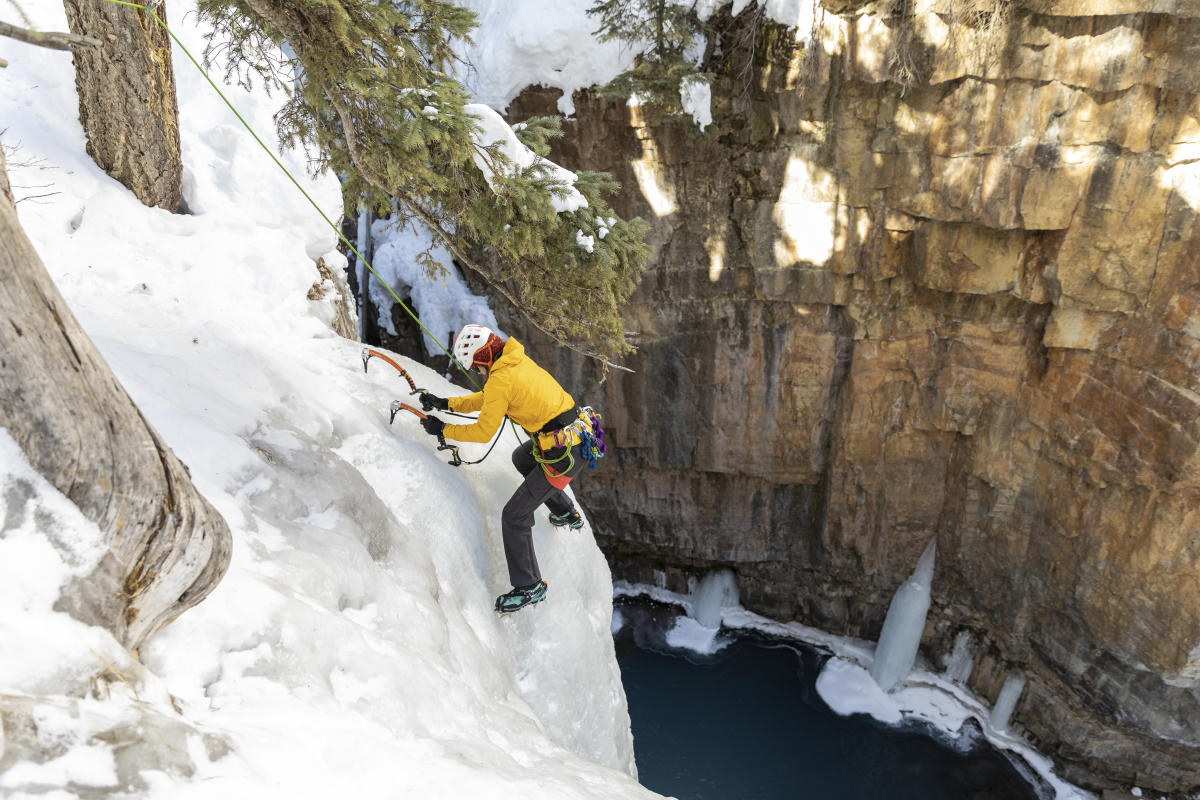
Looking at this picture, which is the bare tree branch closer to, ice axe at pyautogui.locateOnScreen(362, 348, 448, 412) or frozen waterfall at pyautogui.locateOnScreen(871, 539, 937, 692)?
ice axe at pyautogui.locateOnScreen(362, 348, 448, 412)

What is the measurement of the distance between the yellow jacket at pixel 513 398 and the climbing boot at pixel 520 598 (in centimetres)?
93

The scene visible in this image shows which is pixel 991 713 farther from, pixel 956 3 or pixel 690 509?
pixel 956 3

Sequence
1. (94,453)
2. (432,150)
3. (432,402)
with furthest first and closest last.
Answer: (432,402), (432,150), (94,453)

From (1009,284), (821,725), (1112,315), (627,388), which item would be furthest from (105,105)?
(821,725)

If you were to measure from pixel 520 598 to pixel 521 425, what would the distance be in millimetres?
1014

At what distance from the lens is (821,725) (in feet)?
35.5

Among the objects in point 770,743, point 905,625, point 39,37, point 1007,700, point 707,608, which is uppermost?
point 39,37

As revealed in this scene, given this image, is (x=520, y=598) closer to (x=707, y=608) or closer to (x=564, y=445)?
(x=564, y=445)

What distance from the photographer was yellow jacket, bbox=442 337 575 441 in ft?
13.4

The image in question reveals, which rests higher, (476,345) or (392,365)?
(476,345)

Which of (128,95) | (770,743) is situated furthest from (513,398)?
(770,743)

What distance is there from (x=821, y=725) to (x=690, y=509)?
3.82m

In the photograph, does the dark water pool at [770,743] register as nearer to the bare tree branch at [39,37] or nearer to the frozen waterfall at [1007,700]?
the frozen waterfall at [1007,700]

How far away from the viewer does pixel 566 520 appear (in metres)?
4.86
